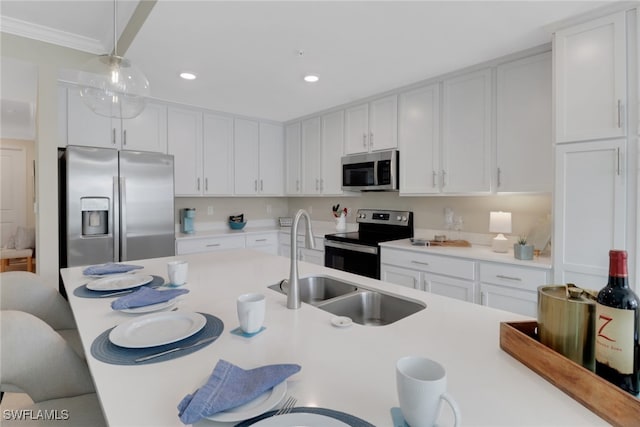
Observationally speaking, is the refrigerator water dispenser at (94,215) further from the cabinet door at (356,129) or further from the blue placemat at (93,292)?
the cabinet door at (356,129)

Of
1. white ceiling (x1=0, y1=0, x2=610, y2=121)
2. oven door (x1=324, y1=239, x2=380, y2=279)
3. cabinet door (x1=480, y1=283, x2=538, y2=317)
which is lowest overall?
cabinet door (x1=480, y1=283, x2=538, y2=317)

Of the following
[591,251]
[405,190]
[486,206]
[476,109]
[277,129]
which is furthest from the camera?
[277,129]

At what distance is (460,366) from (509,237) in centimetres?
225

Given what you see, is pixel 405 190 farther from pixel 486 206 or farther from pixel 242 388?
pixel 242 388

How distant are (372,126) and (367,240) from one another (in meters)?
1.21

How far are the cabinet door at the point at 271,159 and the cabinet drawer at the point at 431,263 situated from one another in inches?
83.2

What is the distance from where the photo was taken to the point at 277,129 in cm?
449

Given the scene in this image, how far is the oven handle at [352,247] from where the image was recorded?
2.97 metres

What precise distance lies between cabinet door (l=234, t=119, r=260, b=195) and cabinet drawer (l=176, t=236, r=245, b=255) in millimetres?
659

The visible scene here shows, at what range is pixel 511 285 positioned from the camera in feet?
7.00

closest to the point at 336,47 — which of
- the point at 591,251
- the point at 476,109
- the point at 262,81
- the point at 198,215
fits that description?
the point at 262,81

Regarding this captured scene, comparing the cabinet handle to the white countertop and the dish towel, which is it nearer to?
the white countertop

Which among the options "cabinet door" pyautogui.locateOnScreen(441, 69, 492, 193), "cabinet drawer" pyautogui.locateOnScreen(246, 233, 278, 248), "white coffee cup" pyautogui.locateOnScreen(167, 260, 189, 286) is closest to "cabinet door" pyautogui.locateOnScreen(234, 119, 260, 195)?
"cabinet drawer" pyautogui.locateOnScreen(246, 233, 278, 248)

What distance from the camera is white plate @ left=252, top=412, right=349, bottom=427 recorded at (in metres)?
0.55
